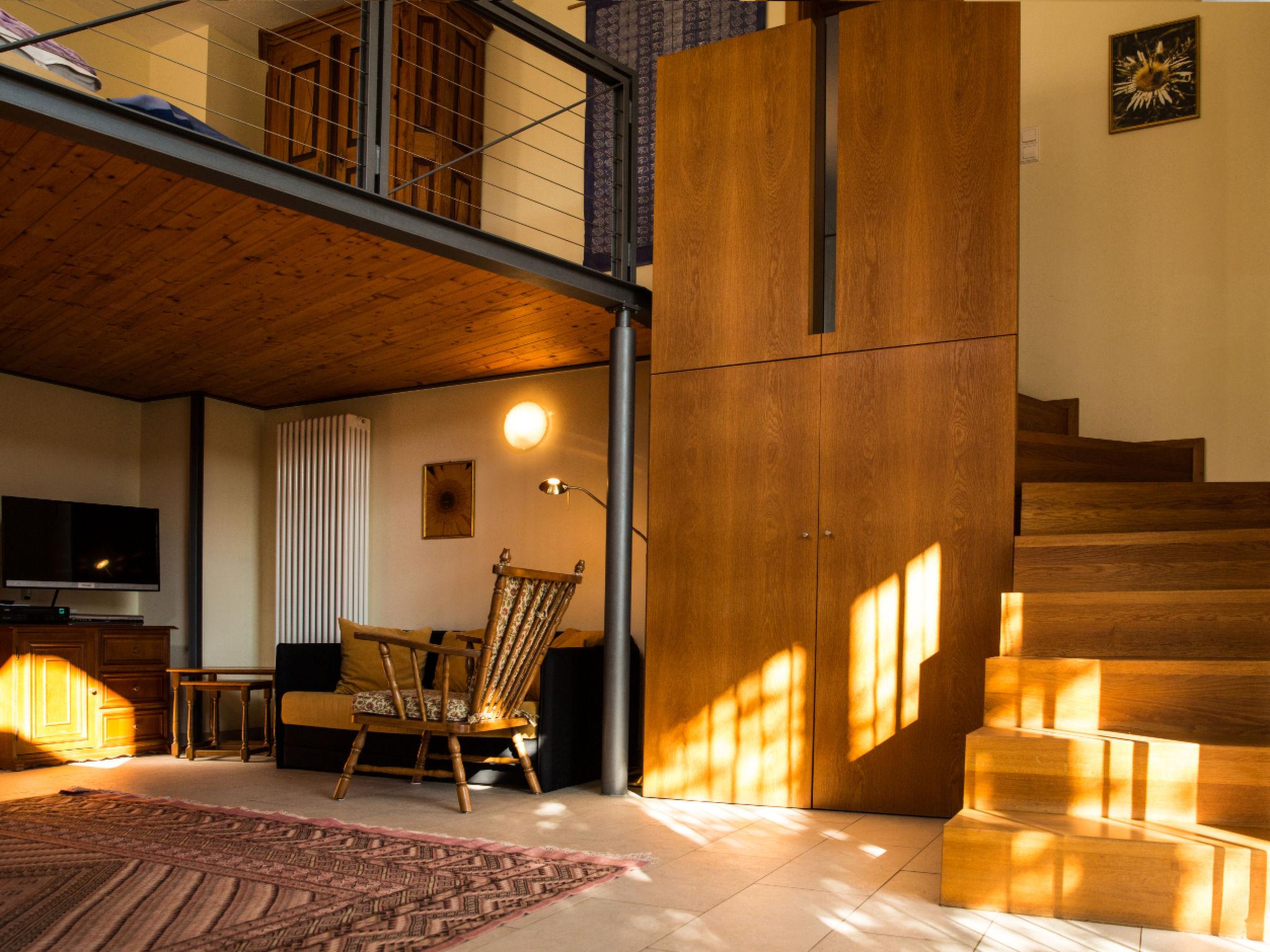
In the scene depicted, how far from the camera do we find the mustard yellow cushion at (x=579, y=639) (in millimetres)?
5554

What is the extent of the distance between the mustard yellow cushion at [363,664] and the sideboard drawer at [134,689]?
131 centimetres

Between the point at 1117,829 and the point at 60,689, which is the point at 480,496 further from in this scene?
the point at 1117,829

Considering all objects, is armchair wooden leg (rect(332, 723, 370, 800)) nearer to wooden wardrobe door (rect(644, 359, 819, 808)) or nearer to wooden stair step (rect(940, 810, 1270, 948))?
wooden wardrobe door (rect(644, 359, 819, 808))

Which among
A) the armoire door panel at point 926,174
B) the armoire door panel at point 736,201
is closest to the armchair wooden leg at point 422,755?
the armoire door panel at point 736,201

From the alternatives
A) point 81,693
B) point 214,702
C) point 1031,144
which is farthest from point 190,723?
point 1031,144

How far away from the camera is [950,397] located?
429 centimetres

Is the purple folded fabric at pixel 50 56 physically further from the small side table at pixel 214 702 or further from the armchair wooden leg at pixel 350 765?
the small side table at pixel 214 702

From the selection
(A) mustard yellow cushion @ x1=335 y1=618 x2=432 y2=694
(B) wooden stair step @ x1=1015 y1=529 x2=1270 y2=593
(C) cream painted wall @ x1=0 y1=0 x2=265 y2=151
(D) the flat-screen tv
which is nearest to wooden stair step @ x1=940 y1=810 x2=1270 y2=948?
(B) wooden stair step @ x1=1015 y1=529 x2=1270 y2=593

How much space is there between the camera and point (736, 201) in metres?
4.76

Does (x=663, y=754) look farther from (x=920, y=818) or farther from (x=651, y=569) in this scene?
(x=920, y=818)

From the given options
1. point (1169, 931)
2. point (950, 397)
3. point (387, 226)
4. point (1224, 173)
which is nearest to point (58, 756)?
point (387, 226)

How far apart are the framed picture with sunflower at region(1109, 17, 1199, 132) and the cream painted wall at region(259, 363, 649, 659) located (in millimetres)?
2715

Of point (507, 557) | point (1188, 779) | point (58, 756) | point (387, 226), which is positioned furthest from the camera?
point (58, 756)

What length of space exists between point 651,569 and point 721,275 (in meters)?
1.30
